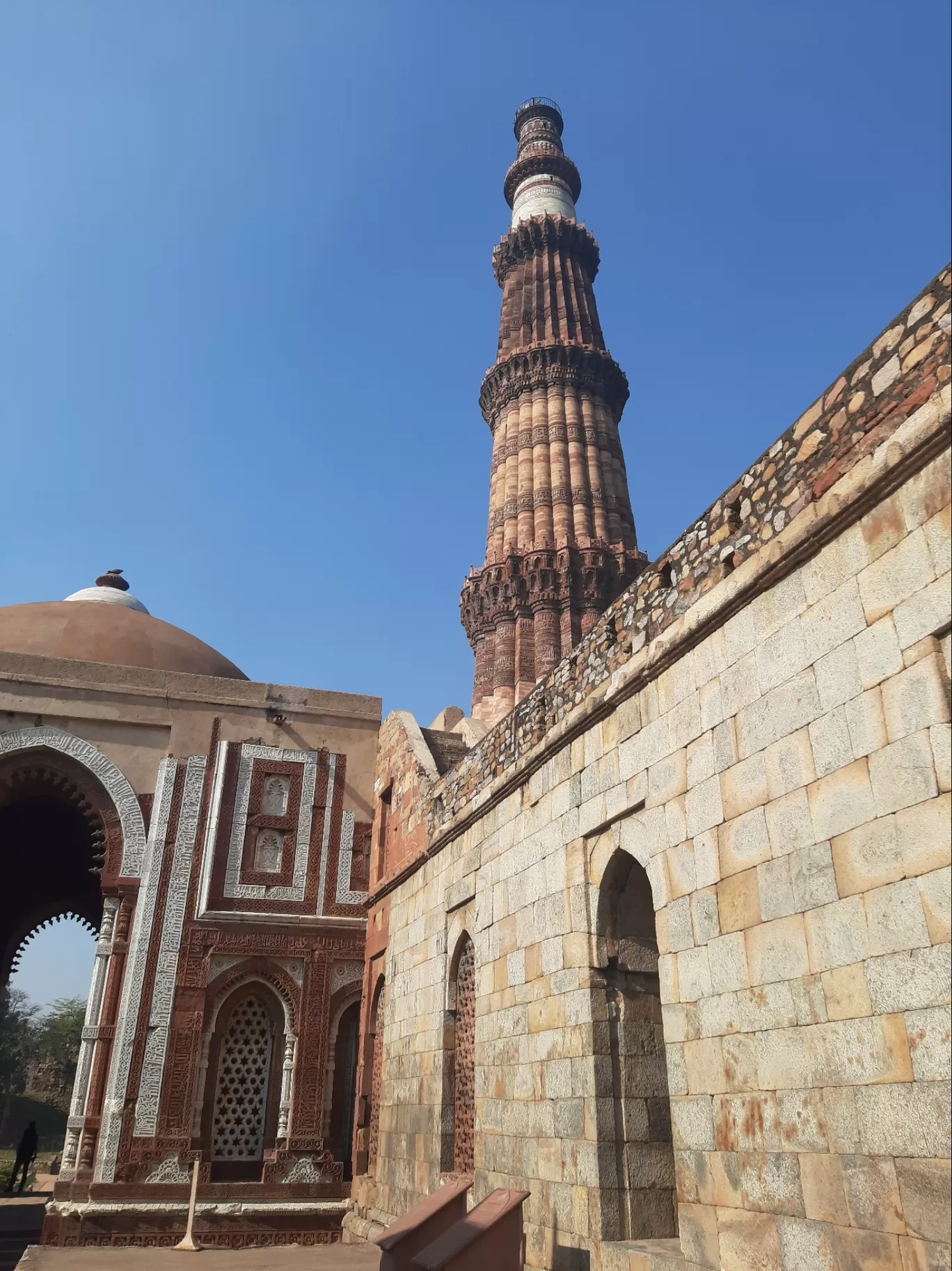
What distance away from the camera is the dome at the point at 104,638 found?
12.3 metres

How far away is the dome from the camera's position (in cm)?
1228

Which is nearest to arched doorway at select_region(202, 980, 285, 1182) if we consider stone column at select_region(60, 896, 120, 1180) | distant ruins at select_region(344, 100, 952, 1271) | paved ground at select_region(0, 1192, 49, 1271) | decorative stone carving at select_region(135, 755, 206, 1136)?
decorative stone carving at select_region(135, 755, 206, 1136)

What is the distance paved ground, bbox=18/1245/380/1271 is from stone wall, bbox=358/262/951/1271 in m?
2.72

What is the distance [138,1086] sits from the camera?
9562mm

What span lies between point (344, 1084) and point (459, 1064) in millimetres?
3811

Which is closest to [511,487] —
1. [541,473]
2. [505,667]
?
[541,473]

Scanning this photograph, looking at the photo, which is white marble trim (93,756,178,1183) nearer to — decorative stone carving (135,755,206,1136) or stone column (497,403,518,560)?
decorative stone carving (135,755,206,1136)

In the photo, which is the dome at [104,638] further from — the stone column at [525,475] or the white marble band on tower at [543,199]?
the white marble band on tower at [543,199]

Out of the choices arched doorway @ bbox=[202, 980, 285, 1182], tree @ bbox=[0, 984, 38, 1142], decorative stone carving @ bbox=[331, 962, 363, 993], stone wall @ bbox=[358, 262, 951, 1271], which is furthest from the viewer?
tree @ bbox=[0, 984, 38, 1142]

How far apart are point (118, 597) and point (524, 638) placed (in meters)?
6.96

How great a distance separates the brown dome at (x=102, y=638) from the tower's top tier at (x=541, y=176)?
14.7 meters

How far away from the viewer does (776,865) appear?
377 cm

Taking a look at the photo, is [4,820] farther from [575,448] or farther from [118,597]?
[575,448]

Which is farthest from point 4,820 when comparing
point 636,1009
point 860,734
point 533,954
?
point 860,734
